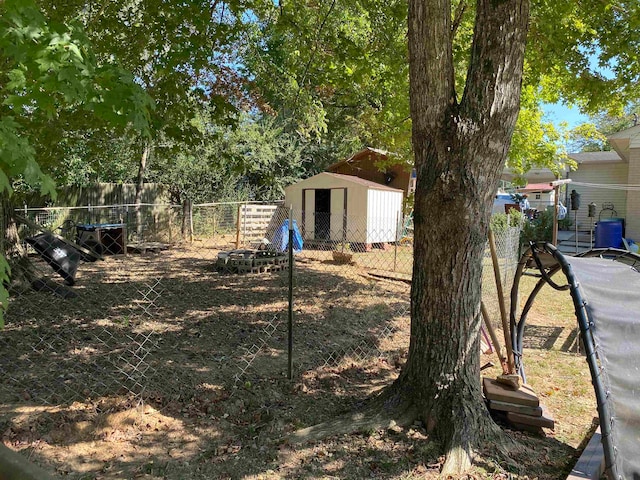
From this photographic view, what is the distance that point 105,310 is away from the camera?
258 inches

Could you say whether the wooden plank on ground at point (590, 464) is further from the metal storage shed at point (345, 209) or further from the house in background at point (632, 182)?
the house in background at point (632, 182)

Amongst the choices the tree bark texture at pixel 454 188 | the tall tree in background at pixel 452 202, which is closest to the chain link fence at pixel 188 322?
the tall tree in background at pixel 452 202

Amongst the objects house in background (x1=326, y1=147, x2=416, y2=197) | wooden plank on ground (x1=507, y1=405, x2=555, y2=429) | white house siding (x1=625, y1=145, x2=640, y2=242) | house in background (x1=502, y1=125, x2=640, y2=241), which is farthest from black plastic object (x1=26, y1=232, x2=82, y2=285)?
white house siding (x1=625, y1=145, x2=640, y2=242)

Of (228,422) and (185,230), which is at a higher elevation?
(185,230)

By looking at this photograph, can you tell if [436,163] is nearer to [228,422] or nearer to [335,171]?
[228,422]

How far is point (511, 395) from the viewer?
3.52 m

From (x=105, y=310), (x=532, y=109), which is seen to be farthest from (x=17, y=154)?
(x=532, y=109)

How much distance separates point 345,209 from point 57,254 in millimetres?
10815

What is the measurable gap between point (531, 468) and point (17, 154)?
3473 millimetres

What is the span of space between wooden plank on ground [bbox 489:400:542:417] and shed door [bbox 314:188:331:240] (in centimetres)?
1418

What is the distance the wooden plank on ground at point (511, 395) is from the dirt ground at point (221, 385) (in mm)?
267

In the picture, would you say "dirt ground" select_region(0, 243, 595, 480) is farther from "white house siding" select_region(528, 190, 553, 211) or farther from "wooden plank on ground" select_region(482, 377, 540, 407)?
"white house siding" select_region(528, 190, 553, 211)

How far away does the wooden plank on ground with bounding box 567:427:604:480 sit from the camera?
9.22ft

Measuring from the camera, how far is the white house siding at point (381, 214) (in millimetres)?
16625
